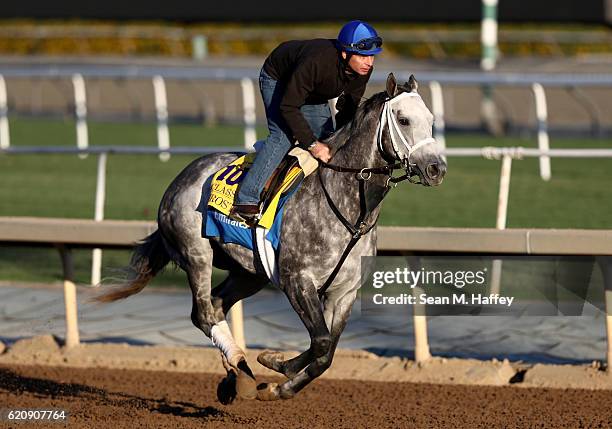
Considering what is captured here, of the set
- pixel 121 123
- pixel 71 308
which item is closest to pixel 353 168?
pixel 71 308

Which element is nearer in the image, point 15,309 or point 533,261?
point 15,309

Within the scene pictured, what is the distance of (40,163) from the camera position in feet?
56.7

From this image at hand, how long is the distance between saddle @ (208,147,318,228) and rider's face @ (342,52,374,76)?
484 mm

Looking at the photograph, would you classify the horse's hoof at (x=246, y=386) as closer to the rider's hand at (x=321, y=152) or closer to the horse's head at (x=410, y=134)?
the rider's hand at (x=321, y=152)

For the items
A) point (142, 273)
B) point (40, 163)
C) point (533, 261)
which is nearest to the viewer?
point (142, 273)

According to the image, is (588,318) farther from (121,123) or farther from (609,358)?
(121,123)

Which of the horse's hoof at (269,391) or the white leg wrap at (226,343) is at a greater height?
the white leg wrap at (226,343)

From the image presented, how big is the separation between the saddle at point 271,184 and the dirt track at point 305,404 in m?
1.08

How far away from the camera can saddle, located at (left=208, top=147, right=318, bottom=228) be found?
19.4ft

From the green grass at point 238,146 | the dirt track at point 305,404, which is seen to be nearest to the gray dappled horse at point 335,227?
the dirt track at point 305,404

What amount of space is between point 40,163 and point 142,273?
10826mm

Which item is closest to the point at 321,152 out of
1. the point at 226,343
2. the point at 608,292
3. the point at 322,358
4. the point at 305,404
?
the point at 322,358

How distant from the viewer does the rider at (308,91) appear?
5.70 m

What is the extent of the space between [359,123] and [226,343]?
1311 millimetres
